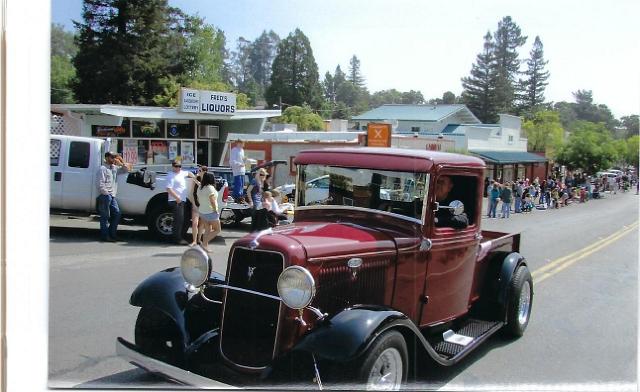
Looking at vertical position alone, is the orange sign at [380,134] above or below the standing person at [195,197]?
above

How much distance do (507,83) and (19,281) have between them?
4.82 meters

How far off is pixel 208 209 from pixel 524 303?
3.62 metres

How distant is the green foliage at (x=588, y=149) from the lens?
5629 millimetres

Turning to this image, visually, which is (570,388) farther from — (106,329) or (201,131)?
(201,131)

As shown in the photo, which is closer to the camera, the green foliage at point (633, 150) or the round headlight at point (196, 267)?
the round headlight at point (196, 267)

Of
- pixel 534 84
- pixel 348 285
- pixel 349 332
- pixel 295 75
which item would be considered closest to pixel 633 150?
pixel 534 84

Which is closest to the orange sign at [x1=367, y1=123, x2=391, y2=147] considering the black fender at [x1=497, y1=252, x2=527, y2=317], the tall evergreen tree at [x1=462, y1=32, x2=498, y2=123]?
the tall evergreen tree at [x1=462, y1=32, x2=498, y2=123]

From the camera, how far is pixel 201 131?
20.9ft

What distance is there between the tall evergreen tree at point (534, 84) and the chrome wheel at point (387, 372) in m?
2.83

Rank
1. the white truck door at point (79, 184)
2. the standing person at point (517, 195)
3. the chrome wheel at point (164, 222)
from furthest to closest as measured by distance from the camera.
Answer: the chrome wheel at point (164, 222), the standing person at point (517, 195), the white truck door at point (79, 184)

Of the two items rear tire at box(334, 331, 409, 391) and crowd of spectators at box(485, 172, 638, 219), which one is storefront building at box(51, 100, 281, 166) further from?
rear tire at box(334, 331, 409, 391)

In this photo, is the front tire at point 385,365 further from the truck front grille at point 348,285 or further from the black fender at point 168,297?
the black fender at point 168,297

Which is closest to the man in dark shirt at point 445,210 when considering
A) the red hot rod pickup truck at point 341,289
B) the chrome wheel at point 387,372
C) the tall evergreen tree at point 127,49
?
the red hot rod pickup truck at point 341,289

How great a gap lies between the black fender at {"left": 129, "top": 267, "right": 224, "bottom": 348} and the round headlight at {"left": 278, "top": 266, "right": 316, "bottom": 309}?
953 millimetres
